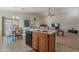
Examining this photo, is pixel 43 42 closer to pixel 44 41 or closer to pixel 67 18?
pixel 44 41

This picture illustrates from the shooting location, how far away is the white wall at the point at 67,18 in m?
2.09

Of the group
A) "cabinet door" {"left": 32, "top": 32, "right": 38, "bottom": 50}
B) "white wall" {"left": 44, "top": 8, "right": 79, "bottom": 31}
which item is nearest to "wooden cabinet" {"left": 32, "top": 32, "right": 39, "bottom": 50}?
"cabinet door" {"left": 32, "top": 32, "right": 38, "bottom": 50}

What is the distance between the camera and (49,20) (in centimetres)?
215

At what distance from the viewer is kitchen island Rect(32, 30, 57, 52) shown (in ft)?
7.10

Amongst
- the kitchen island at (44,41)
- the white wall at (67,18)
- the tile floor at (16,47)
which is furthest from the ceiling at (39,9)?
the tile floor at (16,47)

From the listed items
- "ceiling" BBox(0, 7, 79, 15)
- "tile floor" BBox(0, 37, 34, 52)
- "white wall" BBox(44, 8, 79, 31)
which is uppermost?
"ceiling" BBox(0, 7, 79, 15)

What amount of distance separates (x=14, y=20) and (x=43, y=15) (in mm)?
571

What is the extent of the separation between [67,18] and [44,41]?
2.07 ft

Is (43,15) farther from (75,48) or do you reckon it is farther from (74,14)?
(75,48)

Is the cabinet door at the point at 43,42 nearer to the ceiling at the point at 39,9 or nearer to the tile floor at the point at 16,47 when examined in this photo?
the tile floor at the point at 16,47

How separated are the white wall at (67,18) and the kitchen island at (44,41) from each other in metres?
0.22

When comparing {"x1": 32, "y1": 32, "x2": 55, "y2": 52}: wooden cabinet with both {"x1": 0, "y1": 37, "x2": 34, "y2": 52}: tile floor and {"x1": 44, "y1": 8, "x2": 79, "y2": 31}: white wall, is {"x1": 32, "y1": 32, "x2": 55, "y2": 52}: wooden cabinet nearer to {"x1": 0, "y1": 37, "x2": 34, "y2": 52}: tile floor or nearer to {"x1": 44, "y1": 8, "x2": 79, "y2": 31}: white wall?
{"x1": 0, "y1": 37, "x2": 34, "y2": 52}: tile floor

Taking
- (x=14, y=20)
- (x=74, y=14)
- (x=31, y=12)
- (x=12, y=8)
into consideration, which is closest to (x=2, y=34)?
(x=14, y=20)

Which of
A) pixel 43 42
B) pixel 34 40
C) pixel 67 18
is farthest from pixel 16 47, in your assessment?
pixel 67 18
